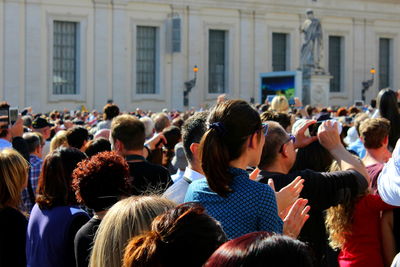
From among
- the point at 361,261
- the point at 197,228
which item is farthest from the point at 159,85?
the point at 197,228

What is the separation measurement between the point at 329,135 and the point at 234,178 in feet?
3.72

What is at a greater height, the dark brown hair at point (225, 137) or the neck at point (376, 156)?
the dark brown hair at point (225, 137)

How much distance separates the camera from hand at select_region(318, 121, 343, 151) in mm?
4352

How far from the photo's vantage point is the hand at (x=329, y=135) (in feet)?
14.3

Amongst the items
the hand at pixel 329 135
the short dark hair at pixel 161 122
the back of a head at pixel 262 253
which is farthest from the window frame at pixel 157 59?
the back of a head at pixel 262 253

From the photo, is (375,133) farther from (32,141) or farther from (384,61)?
(384,61)

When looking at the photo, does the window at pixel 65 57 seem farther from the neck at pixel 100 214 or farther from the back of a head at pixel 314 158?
the neck at pixel 100 214

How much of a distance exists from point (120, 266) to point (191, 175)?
1771 mm

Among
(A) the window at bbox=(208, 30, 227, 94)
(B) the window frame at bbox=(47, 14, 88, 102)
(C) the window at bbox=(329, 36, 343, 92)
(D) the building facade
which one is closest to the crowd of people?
(D) the building facade

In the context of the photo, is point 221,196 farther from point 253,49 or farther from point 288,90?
point 253,49

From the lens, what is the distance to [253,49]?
3781cm

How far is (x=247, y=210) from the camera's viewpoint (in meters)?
3.33

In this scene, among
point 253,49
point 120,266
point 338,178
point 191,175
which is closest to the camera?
point 120,266

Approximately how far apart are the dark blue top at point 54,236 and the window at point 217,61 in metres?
32.6
